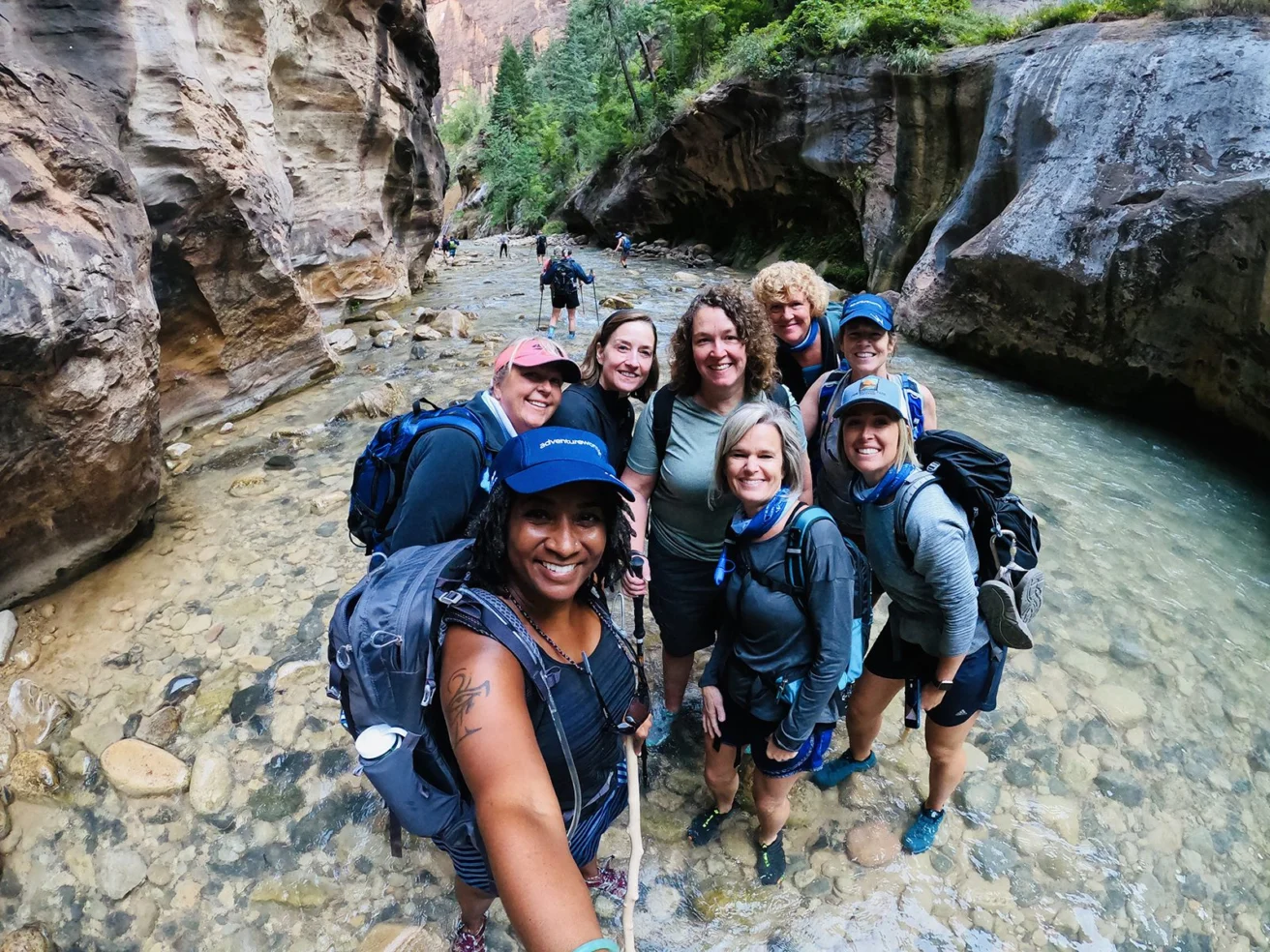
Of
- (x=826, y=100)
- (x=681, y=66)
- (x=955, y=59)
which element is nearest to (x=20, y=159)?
(x=955, y=59)

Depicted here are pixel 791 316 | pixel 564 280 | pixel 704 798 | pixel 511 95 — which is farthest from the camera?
pixel 511 95

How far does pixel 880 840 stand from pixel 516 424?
2.27 metres

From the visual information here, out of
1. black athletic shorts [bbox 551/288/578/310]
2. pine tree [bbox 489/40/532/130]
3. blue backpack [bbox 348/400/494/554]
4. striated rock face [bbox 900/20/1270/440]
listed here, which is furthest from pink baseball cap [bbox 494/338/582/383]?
pine tree [bbox 489/40/532/130]

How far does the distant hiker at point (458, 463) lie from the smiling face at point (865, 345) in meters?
1.23

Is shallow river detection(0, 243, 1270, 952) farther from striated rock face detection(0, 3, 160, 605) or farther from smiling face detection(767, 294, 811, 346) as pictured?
smiling face detection(767, 294, 811, 346)

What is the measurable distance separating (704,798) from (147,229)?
5.41 metres

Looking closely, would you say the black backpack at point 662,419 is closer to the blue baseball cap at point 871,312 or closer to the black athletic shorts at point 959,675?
the blue baseball cap at point 871,312

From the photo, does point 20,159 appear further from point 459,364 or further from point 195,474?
point 459,364

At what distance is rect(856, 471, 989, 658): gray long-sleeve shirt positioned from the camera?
6.40 feet

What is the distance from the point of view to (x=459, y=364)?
8.54 metres

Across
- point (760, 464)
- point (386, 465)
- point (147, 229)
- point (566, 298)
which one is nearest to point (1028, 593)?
point (760, 464)

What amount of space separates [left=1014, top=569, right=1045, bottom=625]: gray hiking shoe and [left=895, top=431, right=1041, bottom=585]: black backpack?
1.1 inches

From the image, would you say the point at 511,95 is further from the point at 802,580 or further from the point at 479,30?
the point at 802,580

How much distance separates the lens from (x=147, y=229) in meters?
4.68
